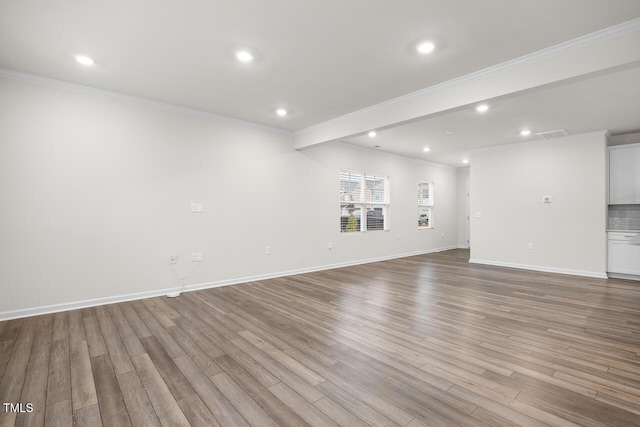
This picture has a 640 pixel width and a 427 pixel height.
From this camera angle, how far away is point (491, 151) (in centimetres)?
675

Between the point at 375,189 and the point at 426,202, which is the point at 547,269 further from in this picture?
the point at 375,189

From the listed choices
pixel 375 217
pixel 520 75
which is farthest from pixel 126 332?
pixel 375 217

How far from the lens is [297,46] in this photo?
2729 mm

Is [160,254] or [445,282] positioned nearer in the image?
[160,254]

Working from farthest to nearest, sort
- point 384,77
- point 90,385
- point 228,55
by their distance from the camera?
point 384,77
point 228,55
point 90,385

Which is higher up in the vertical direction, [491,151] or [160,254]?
[491,151]

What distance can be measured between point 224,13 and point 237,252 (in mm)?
3442

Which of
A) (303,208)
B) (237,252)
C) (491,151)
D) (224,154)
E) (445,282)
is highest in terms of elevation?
(491,151)

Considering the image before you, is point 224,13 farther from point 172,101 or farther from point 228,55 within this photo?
point 172,101

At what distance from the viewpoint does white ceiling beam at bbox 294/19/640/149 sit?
95.3 inches

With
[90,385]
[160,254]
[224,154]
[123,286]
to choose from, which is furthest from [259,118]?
[90,385]

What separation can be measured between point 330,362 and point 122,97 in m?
4.10

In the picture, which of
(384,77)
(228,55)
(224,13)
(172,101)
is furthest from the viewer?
(172,101)

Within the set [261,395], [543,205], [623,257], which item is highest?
[543,205]
